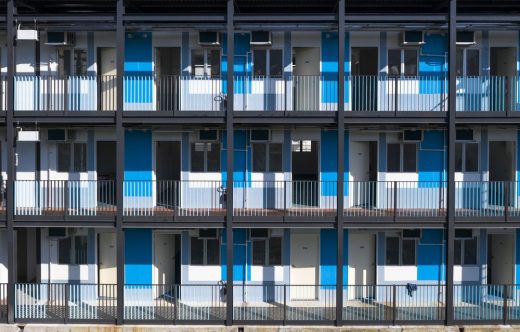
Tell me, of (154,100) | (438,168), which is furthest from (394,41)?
(154,100)

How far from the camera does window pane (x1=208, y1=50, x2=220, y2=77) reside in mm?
16812

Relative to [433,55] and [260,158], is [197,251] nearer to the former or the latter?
[260,158]

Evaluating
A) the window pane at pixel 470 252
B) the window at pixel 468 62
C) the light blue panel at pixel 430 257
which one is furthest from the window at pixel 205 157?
the window pane at pixel 470 252

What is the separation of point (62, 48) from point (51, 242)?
563 centimetres

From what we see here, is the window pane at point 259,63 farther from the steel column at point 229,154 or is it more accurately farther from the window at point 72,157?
the window at point 72,157

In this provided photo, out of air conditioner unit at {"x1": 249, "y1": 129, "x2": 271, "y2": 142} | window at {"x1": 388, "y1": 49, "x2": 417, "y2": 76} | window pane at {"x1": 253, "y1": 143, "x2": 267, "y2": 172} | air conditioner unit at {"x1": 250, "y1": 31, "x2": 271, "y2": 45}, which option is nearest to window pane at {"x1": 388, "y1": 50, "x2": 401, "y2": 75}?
window at {"x1": 388, "y1": 49, "x2": 417, "y2": 76}

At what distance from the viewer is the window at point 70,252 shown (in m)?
16.8

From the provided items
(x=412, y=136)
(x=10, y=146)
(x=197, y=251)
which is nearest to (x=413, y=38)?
(x=412, y=136)

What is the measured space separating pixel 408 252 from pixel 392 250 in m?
0.46

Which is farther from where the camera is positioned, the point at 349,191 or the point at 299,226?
the point at 349,191

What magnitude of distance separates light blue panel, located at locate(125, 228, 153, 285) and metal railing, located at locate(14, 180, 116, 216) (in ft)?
3.62

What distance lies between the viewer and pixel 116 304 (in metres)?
15.4

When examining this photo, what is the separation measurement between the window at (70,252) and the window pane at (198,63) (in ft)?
19.6
